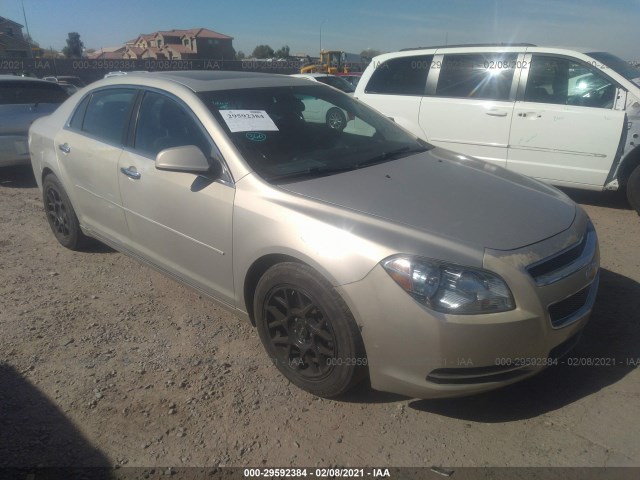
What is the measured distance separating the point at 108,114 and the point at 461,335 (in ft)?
10.2

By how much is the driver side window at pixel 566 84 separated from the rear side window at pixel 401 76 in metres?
1.37

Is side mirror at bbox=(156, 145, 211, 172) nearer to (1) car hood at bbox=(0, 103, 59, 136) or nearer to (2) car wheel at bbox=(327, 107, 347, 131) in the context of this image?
(2) car wheel at bbox=(327, 107, 347, 131)

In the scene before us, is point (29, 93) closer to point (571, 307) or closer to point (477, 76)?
point (477, 76)

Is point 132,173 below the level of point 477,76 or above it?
below

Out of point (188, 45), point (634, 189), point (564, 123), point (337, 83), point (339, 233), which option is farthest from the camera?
point (188, 45)

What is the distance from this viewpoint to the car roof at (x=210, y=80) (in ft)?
10.6

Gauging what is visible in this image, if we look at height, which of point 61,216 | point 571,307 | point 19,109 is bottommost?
point 61,216

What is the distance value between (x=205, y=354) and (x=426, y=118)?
4577 millimetres

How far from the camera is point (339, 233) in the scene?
2.28 meters

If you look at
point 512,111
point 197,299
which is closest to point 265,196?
point 197,299

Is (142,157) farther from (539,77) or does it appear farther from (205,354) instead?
(539,77)

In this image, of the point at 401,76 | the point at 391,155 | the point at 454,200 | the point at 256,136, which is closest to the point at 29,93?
the point at 401,76

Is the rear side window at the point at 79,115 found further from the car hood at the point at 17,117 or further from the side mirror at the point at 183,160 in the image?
the car hood at the point at 17,117

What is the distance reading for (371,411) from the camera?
251 cm
